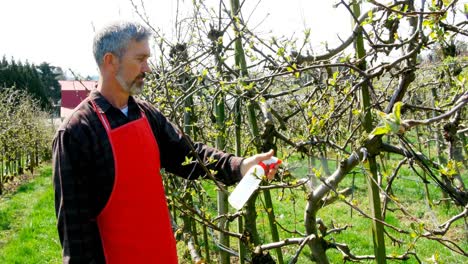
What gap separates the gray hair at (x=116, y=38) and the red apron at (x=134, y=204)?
0.26 m

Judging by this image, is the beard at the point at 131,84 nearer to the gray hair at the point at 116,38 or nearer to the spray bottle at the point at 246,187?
the gray hair at the point at 116,38

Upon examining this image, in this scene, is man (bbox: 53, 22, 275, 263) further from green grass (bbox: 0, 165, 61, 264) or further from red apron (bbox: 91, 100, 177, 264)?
green grass (bbox: 0, 165, 61, 264)

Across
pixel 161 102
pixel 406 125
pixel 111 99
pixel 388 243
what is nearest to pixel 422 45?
pixel 406 125

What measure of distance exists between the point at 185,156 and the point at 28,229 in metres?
6.65

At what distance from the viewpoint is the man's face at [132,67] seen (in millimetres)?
2289

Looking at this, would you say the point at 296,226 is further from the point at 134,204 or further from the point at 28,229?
the point at 134,204

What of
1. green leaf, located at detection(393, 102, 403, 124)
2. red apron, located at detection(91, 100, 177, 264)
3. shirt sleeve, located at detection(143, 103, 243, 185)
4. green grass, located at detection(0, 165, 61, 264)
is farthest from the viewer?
green grass, located at detection(0, 165, 61, 264)

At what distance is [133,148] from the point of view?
7.51 feet

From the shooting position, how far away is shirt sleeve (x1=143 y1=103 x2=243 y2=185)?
8.42ft

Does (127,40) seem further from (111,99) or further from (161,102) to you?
(161,102)

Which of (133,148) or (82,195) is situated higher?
(133,148)

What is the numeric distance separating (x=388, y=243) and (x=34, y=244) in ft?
17.1

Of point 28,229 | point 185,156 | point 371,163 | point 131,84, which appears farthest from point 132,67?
point 28,229

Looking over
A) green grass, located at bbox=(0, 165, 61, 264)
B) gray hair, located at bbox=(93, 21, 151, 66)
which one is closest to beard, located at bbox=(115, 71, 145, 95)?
gray hair, located at bbox=(93, 21, 151, 66)
